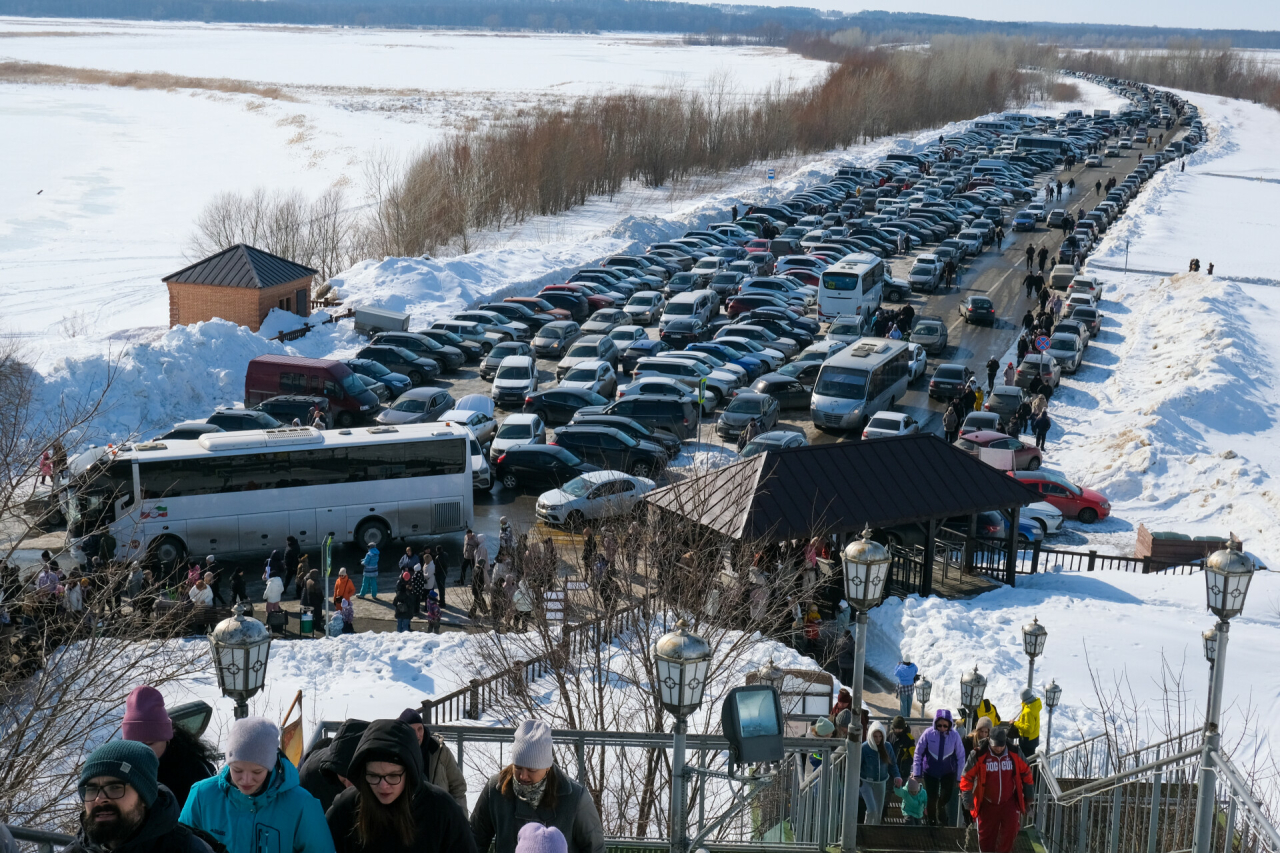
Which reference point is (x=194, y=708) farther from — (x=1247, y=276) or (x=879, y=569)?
(x=1247, y=276)

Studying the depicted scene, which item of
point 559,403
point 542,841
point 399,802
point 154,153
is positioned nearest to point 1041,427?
point 559,403

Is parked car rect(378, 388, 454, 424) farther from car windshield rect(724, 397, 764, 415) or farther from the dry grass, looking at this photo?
the dry grass

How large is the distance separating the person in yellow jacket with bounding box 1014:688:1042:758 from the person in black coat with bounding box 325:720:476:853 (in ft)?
31.2

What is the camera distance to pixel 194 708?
823 centimetres

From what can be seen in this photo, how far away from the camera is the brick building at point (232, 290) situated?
40500 millimetres

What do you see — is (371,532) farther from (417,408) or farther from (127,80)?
(127,80)

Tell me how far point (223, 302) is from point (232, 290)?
1.93 ft

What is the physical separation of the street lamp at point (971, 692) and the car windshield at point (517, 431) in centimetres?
1643

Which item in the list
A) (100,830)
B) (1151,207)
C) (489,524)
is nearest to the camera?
(100,830)

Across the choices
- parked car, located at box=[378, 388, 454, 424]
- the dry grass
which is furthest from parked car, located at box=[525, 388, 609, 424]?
the dry grass

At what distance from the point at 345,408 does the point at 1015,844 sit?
80.1 ft

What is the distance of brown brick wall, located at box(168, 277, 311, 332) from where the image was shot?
40.4 metres

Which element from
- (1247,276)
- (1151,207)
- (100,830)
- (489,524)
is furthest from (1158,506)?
(1151,207)

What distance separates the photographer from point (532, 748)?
6.12m
